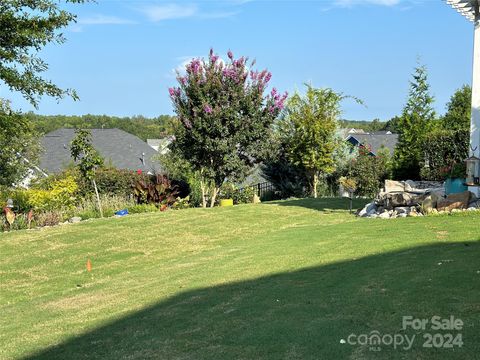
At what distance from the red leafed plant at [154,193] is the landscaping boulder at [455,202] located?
10916 millimetres

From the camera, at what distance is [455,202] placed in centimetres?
1177

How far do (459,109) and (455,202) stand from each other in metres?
20.0

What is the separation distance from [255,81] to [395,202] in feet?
30.0

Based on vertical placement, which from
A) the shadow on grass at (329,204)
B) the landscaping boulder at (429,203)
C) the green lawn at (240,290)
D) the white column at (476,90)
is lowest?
the green lawn at (240,290)

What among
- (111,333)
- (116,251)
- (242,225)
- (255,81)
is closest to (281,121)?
(255,81)

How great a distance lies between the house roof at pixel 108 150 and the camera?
36.3 metres

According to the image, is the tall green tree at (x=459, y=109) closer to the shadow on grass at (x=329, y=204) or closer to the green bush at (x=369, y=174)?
the green bush at (x=369, y=174)

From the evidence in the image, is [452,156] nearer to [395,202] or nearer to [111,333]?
[395,202]

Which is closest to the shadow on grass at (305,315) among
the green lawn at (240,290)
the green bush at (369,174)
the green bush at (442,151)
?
the green lawn at (240,290)

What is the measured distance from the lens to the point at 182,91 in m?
19.9

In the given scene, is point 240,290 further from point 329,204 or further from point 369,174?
point 369,174

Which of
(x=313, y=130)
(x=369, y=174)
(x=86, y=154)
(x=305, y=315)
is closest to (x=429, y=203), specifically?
(x=305, y=315)

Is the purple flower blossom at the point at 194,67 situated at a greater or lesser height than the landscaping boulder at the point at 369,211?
greater

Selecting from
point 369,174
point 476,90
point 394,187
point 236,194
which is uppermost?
point 476,90
